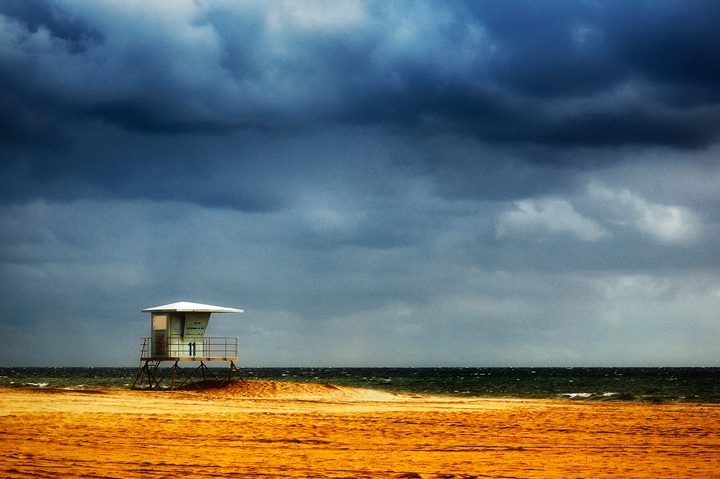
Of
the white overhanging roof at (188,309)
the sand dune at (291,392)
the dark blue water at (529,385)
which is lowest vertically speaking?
the dark blue water at (529,385)

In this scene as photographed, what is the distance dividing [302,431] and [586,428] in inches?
283

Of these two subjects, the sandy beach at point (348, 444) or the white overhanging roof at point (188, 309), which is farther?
the white overhanging roof at point (188, 309)

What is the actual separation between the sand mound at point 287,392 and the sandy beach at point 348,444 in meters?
10.5

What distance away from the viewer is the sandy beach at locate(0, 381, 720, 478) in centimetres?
1228

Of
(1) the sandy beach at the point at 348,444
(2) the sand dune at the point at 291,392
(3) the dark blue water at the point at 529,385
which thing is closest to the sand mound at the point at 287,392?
(2) the sand dune at the point at 291,392

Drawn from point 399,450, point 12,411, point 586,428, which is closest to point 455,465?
point 399,450

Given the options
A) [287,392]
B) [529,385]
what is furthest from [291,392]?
[529,385]

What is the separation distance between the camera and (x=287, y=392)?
3697 centimetres

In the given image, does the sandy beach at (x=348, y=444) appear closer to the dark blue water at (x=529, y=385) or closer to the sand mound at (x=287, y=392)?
the sand mound at (x=287, y=392)

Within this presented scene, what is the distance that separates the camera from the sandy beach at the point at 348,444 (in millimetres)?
12281

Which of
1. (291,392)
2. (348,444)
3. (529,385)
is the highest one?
(348,444)

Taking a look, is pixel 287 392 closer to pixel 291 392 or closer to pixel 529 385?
pixel 291 392

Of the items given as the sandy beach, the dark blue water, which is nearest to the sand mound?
the dark blue water

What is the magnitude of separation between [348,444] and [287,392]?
21977 mm
